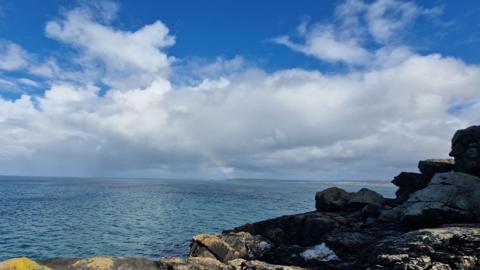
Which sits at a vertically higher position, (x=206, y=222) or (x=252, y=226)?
A: (x=252, y=226)

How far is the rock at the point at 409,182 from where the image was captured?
38.7 metres

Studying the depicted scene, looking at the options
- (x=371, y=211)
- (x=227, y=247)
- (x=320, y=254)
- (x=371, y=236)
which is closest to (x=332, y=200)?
(x=371, y=211)

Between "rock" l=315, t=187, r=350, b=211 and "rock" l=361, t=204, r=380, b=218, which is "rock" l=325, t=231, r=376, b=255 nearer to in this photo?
"rock" l=361, t=204, r=380, b=218

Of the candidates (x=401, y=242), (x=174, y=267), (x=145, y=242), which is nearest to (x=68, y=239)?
(x=145, y=242)

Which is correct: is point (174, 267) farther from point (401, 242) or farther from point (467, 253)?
point (467, 253)

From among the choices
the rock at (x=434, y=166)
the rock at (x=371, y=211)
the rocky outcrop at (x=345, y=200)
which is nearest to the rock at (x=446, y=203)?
the rock at (x=371, y=211)

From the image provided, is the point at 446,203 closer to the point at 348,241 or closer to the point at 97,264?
the point at 348,241

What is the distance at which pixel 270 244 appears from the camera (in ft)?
98.8

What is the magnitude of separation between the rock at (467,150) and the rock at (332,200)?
1134 centimetres

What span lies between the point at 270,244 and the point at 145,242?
26.9m

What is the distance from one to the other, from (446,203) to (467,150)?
1172cm

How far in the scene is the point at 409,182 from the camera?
1614 inches

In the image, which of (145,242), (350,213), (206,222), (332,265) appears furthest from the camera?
(206,222)

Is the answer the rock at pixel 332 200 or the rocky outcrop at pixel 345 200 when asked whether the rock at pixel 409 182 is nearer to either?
the rocky outcrop at pixel 345 200
